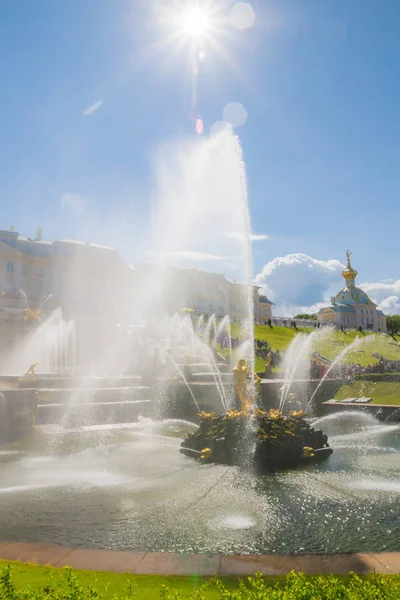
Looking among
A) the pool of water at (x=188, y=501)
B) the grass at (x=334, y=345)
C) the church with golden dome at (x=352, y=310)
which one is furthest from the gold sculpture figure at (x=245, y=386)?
the church with golden dome at (x=352, y=310)

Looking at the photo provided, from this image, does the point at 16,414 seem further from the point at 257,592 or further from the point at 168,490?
the point at 257,592

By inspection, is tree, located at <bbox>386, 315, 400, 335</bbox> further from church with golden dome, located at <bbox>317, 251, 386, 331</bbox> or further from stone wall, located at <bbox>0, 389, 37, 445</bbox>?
stone wall, located at <bbox>0, 389, 37, 445</bbox>

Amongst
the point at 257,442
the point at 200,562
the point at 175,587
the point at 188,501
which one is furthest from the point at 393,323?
the point at 175,587

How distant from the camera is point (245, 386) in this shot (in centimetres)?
1258

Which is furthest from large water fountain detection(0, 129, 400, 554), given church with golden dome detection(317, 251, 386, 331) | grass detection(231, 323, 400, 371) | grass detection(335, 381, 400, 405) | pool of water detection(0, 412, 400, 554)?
church with golden dome detection(317, 251, 386, 331)

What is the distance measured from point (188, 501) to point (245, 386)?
16.8 feet

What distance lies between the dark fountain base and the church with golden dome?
9164 cm

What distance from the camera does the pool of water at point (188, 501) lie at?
6.11 meters

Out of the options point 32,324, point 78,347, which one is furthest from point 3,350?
point 78,347

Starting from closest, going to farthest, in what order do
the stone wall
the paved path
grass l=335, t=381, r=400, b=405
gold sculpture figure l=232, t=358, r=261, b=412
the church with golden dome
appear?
the paved path → gold sculpture figure l=232, t=358, r=261, b=412 → the stone wall → grass l=335, t=381, r=400, b=405 → the church with golden dome

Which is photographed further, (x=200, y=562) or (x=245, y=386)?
(x=245, y=386)

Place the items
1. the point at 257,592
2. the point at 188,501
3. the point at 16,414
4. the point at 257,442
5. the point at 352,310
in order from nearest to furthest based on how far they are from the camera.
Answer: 1. the point at 257,592
2. the point at 188,501
3. the point at 257,442
4. the point at 16,414
5. the point at 352,310

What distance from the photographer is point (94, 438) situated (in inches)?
559

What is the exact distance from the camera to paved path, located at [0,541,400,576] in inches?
185
